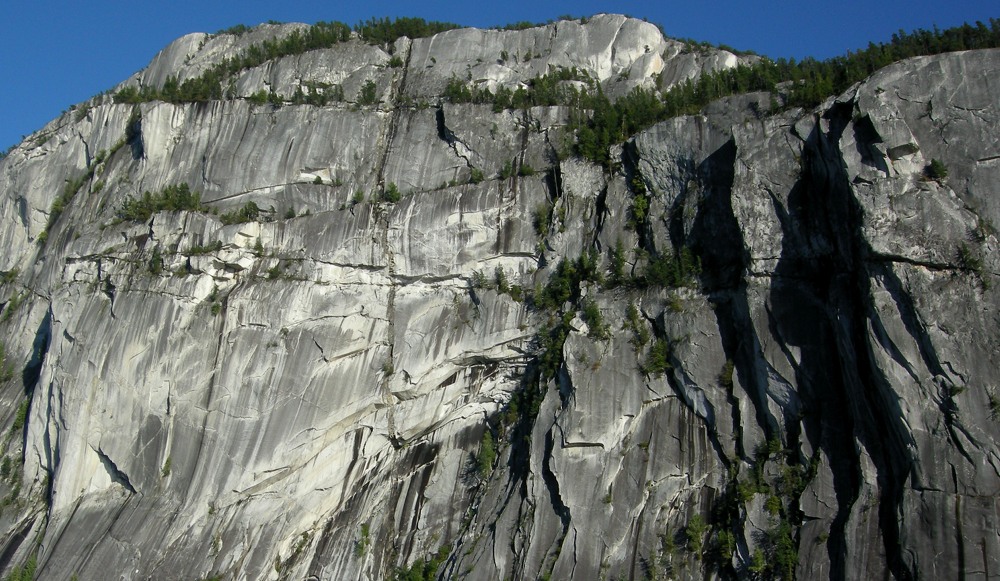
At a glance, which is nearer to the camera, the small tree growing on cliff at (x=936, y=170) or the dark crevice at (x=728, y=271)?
the small tree growing on cliff at (x=936, y=170)

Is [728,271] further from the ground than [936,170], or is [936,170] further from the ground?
[936,170]

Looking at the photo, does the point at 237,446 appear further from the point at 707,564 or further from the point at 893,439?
the point at 893,439

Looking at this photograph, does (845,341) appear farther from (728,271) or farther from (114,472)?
(114,472)

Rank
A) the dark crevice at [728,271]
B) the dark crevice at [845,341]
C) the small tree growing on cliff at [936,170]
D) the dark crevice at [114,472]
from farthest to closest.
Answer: the dark crevice at [114,472], the dark crevice at [728,271], the small tree growing on cliff at [936,170], the dark crevice at [845,341]

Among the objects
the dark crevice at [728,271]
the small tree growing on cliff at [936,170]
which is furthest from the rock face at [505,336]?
the small tree growing on cliff at [936,170]

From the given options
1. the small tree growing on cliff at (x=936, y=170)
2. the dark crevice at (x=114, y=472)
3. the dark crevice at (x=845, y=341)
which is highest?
the small tree growing on cliff at (x=936, y=170)

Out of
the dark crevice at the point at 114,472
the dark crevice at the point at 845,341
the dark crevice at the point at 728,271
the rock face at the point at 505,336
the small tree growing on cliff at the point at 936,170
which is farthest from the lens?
the dark crevice at the point at 114,472

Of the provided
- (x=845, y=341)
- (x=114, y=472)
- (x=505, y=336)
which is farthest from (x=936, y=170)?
(x=114, y=472)

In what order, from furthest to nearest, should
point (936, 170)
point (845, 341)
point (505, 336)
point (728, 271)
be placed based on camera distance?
point (505, 336) → point (728, 271) → point (845, 341) → point (936, 170)

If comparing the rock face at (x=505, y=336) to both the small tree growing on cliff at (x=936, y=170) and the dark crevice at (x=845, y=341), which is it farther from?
the small tree growing on cliff at (x=936, y=170)
